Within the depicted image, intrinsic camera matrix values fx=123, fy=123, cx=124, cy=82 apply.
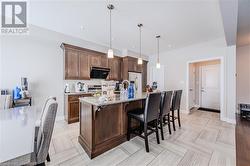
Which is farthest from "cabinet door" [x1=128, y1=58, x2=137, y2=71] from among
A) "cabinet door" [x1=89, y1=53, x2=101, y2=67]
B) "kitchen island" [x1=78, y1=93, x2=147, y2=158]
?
"kitchen island" [x1=78, y1=93, x2=147, y2=158]

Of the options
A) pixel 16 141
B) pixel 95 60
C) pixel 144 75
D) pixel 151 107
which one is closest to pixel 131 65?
pixel 144 75

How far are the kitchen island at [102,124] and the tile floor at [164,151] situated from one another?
0.13 m

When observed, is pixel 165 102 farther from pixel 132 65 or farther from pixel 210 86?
pixel 210 86

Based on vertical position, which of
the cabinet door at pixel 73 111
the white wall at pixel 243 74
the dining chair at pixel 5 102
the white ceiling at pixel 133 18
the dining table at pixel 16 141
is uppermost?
the white ceiling at pixel 133 18

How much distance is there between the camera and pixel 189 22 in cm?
299

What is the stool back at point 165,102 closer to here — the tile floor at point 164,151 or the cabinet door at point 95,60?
the tile floor at point 164,151

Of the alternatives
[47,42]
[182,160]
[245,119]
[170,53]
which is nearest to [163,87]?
[170,53]

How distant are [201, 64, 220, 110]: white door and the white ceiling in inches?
94.3

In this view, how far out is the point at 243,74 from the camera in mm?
4270

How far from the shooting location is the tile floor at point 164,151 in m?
1.89

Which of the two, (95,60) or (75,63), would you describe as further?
(95,60)

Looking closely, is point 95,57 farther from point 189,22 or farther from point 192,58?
point 192,58

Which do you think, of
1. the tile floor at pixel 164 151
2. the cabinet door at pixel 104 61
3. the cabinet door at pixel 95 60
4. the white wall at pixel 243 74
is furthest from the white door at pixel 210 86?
the cabinet door at pixel 95 60

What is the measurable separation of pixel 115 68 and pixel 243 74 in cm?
460
